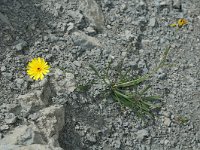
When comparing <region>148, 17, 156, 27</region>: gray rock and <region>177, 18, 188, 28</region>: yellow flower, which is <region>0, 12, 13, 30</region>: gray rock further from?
<region>177, 18, 188, 28</region>: yellow flower

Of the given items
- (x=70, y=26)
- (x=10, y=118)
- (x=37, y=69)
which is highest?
(x=70, y=26)

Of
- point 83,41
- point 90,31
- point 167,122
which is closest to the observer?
point 167,122

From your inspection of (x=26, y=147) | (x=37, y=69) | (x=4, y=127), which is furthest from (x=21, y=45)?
(x=26, y=147)

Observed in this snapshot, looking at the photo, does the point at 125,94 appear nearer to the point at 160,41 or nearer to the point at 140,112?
the point at 140,112

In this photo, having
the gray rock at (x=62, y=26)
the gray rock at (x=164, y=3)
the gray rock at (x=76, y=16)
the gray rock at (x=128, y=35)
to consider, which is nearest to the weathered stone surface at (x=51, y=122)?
the gray rock at (x=62, y=26)

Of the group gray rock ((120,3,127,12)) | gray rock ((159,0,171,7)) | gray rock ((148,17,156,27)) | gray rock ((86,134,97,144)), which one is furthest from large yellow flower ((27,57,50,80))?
gray rock ((159,0,171,7))

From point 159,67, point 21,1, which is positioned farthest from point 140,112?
point 21,1

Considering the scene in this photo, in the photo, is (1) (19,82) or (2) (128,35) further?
(2) (128,35)

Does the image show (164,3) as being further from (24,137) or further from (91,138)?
(24,137)
